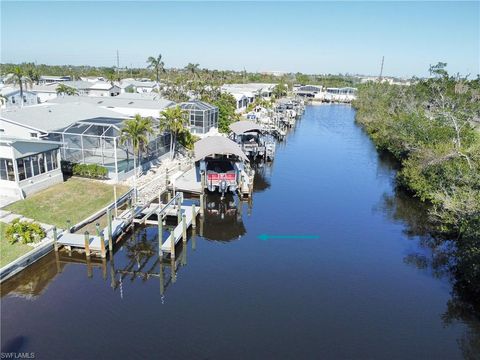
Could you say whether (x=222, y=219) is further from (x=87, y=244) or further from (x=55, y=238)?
(x=55, y=238)

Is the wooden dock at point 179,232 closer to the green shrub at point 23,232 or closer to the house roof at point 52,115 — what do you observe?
the green shrub at point 23,232

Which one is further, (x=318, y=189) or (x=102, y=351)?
(x=318, y=189)

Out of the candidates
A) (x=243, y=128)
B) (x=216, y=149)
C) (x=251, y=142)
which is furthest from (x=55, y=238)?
(x=251, y=142)

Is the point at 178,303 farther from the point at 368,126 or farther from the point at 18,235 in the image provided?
the point at 368,126

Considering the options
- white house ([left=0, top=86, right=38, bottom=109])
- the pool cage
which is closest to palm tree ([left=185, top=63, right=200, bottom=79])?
white house ([left=0, top=86, right=38, bottom=109])

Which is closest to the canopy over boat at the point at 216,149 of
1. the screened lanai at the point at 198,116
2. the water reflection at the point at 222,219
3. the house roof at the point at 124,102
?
the water reflection at the point at 222,219

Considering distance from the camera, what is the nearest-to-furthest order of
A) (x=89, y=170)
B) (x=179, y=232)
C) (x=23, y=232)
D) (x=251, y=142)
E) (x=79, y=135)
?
(x=23, y=232)
(x=179, y=232)
(x=89, y=170)
(x=79, y=135)
(x=251, y=142)

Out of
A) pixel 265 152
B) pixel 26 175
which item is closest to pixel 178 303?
pixel 26 175
